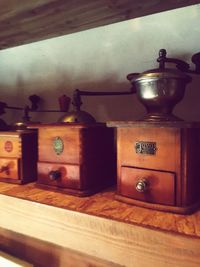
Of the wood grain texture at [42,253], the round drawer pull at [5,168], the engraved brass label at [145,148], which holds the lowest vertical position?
the wood grain texture at [42,253]

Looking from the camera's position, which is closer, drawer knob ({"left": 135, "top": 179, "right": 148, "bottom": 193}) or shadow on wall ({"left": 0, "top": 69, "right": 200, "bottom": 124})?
drawer knob ({"left": 135, "top": 179, "right": 148, "bottom": 193})

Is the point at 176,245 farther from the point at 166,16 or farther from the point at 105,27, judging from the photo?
the point at 105,27

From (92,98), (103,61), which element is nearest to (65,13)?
(103,61)

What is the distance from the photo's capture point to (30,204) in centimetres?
88

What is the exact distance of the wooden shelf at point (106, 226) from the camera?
624mm

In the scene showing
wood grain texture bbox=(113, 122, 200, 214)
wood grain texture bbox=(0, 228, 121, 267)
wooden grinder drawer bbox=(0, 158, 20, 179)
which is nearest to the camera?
wood grain texture bbox=(113, 122, 200, 214)

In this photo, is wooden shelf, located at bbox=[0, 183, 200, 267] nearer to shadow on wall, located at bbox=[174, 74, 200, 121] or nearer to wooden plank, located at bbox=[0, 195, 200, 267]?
wooden plank, located at bbox=[0, 195, 200, 267]

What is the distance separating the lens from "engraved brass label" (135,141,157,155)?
2.55ft

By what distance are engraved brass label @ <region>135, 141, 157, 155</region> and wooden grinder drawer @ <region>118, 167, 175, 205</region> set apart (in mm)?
53

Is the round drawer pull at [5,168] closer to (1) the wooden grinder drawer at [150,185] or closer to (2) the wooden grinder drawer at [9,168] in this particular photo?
(2) the wooden grinder drawer at [9,168]

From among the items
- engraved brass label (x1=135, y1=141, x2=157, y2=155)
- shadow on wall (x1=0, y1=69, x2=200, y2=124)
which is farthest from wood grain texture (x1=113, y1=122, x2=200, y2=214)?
shadow on wall (x1=0, y1=69, x2=200, y2=124)

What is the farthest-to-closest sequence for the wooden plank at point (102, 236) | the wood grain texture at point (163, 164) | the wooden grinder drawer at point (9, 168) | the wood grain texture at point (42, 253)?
the wooden grinder drawer at point (9, 168), the wood grain texture at point (42, 253), the wood grain texture at point (163, 164), the wooden plank at point (102, 236)

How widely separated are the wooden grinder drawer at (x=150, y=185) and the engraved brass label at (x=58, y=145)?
0.85ft

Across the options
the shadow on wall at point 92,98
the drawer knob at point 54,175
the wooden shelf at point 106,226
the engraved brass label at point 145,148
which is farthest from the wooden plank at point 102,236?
the shadow on wall at point 92,98
